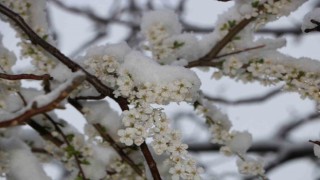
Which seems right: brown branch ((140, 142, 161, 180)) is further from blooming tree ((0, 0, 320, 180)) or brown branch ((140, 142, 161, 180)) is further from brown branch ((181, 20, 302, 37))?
brown branch ((181, 20, 302, 37))

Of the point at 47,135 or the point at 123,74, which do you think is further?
the point at 47,135

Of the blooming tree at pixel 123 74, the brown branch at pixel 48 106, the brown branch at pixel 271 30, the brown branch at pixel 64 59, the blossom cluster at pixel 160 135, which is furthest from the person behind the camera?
the brown branch at pixel 271 30

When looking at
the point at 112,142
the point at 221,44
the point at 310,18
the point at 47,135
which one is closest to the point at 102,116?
the point at 112,142

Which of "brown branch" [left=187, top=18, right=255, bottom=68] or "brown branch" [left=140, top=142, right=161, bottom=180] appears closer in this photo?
"brown branch" [left=140, top=142, right=161, bottom=180]

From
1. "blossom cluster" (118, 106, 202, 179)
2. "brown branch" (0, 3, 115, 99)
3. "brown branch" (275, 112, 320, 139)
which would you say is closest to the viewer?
"blossom cluster" (118, 106, 202, 179)

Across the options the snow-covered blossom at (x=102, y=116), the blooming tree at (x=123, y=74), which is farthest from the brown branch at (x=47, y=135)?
the snow-covered blossom at (x=102, y=116)

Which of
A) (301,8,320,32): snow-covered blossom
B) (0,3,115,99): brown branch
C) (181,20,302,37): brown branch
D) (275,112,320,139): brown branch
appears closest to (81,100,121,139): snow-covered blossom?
(0,3,115,99): brown branch

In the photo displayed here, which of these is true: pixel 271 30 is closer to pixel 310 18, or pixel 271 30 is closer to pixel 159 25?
pixel 159 25

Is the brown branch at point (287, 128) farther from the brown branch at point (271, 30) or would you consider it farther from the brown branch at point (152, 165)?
the brown branch at point (152, 165)

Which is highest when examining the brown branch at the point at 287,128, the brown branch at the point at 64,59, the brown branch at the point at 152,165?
the brown branch at the point at 287,128

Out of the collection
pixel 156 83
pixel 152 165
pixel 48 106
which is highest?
pixel 156 83

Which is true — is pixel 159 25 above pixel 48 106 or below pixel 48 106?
above

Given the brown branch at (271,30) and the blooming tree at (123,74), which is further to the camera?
the brown branch at (271,30)
